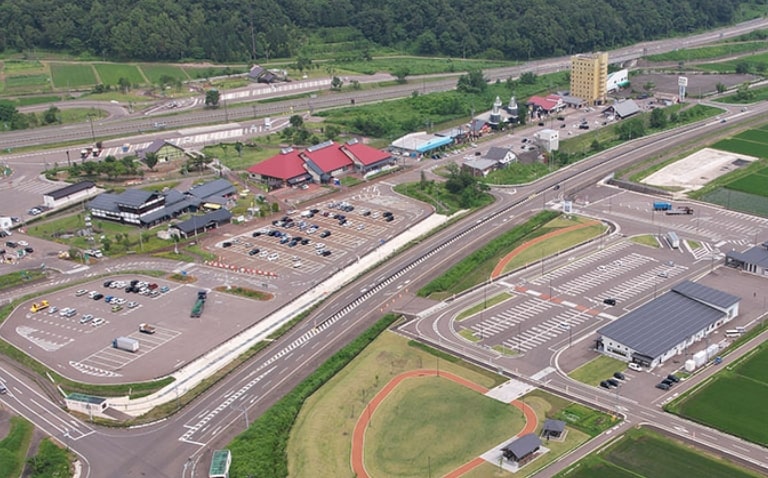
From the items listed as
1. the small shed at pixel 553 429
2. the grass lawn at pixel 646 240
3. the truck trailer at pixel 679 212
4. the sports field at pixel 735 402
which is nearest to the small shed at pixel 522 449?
the small shed at pixel 553 429

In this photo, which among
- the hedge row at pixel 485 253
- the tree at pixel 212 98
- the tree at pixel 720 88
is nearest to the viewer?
the hedge row at pixel 485 253

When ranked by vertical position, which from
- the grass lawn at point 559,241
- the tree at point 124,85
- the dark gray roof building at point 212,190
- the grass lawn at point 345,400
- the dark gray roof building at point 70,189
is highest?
the tree at point 124,85

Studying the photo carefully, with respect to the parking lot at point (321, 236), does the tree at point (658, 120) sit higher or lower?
higher

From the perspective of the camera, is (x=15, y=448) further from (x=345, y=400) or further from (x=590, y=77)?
(x=590, y=77)

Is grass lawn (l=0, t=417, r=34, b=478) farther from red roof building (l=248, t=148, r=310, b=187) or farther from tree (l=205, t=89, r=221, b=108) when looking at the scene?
tree (l=205, t=89, r=221, b=108)

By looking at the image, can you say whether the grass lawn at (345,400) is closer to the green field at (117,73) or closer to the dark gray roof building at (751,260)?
the dark gray roof building at (751,260)

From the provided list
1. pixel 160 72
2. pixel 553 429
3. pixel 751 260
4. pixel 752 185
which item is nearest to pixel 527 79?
pixel 752 185
